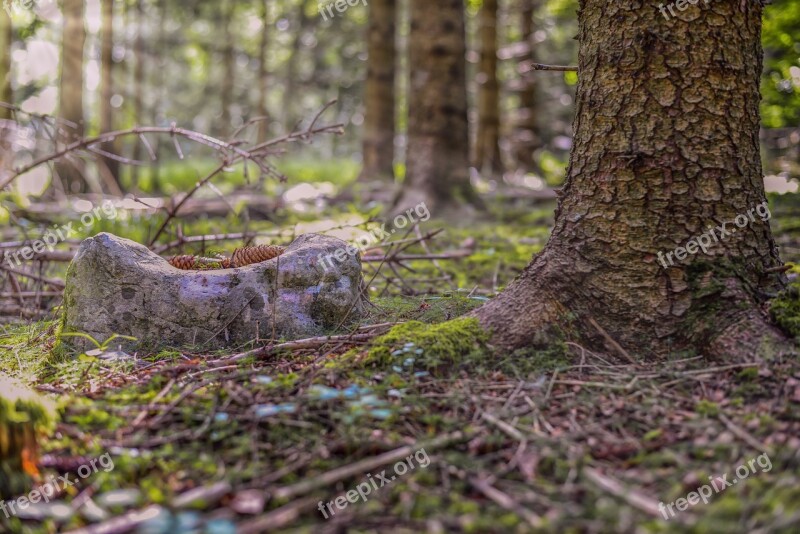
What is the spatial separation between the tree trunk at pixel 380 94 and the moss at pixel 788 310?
8.21 m

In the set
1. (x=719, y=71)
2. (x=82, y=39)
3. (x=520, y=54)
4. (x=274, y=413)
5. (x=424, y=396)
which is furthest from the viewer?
(x=520, y=54)

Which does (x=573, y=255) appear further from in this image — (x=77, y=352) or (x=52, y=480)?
(x=77, y=352)

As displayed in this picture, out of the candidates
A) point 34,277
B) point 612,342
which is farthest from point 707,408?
point 34,277

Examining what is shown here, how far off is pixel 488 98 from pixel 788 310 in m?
9.81

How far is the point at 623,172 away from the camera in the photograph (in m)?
2.82

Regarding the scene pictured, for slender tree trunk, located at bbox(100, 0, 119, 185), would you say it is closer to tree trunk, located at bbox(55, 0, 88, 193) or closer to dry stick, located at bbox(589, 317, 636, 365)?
tree trunk, located at bbox(55, 0, 88, 193)

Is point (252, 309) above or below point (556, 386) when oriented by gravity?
above

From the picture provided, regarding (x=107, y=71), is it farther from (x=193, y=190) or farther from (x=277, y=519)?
(x=277, y=519)

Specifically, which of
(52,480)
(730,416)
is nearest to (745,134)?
(730,416)

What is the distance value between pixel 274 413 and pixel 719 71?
2372 mm

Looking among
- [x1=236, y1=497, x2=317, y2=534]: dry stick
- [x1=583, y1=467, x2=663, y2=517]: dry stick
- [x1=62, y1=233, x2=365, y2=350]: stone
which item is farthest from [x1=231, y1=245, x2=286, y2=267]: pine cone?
[x1=583, y1=467, x2=663, y2=517]: dry stick

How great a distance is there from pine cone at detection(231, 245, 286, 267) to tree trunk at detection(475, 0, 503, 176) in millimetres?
9064

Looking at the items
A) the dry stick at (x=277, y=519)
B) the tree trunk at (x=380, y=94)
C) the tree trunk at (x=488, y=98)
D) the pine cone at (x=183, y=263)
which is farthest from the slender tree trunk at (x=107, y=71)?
the dry stick at (x=277, y=519)

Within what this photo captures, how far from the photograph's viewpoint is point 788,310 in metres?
2.68
